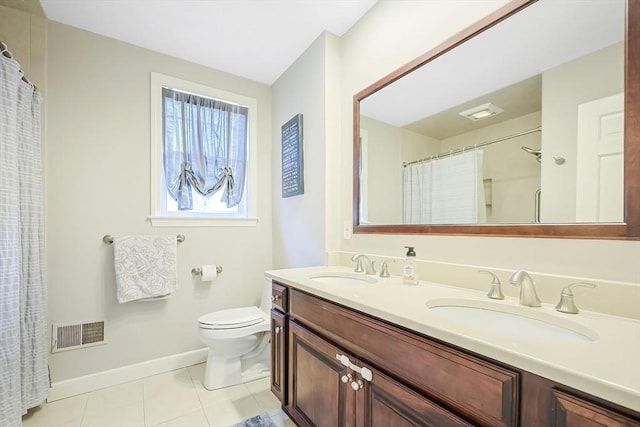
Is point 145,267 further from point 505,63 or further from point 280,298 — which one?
point 505,63

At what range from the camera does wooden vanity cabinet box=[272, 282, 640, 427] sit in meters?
0.52

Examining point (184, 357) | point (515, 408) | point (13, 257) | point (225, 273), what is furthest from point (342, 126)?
point (184, 357)

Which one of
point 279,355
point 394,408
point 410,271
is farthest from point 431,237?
point 279,355

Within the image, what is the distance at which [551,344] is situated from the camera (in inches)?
23.0

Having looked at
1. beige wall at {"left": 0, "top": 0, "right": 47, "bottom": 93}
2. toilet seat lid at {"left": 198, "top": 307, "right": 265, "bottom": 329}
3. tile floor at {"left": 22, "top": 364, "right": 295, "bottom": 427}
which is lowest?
tile floor at {"left": 22, "top": 364, "right": 295, "bottom": 427}

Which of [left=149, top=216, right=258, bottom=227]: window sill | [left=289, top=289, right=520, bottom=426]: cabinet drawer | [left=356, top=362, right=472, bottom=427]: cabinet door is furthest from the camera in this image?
[left=149, top=216, right=258, bottom=227]: window sill

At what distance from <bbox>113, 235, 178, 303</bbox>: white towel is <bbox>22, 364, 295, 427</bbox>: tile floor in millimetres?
599

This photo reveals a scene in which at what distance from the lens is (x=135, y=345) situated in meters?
1.98

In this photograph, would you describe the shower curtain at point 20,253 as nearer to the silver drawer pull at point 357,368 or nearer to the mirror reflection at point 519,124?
the silver drawer pull at point 357,368

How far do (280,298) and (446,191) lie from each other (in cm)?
100

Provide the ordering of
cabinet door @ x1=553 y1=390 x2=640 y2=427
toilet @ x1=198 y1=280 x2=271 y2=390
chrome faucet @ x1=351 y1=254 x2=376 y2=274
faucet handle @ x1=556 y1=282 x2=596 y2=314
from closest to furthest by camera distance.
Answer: cabinet door @ x1=553 y1=390 x2=640 y2=427
faucet handle @ x1=556 y1=282 x2=596 y2=314
chrome faucet @ x1=351 y1=254 x2=376 y2=274
toilet @ x1=198 y1=280 x2=271 y2=390

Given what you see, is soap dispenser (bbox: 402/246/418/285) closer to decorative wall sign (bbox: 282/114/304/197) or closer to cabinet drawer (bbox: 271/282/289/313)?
cabinet drawer (bbox: 271/282/289/313)

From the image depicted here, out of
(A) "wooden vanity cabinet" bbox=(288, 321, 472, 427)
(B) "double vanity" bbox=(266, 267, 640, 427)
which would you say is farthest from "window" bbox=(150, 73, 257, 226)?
(A) "wooden vanity cabinet" bbox=(288, 321, 472, 427)

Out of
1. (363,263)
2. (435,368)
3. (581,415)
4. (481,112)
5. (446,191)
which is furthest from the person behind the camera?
(363,263)
